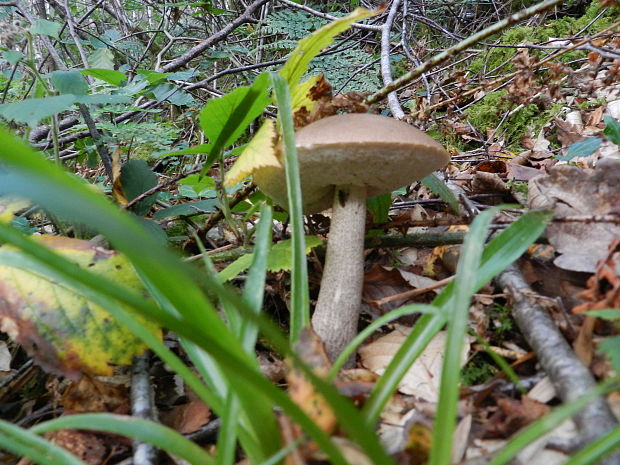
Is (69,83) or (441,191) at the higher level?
(69,83)

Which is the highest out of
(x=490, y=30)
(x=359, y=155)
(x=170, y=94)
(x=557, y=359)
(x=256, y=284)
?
(x=170, y=94)

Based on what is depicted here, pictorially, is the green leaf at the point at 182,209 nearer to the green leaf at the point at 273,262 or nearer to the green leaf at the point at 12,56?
the green leaf at the point at 273,262

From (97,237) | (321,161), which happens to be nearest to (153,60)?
(97,237)

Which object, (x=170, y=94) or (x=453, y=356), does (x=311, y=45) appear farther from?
(x=170, y=94)

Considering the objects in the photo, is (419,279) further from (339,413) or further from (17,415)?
(17,415)

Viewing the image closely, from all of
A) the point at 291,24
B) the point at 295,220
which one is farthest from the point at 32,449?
the point at 291,24

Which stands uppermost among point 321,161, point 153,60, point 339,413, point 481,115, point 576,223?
point 153,60
